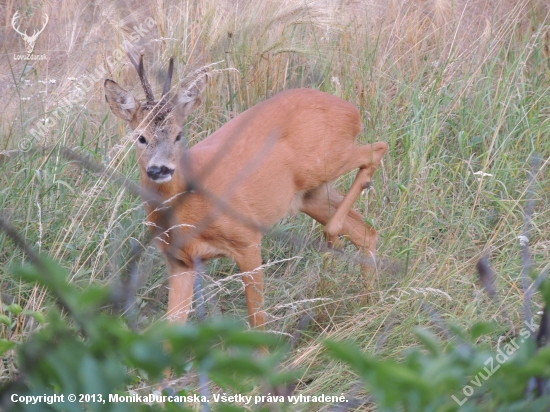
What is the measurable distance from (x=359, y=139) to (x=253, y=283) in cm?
180

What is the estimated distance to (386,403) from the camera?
29.5 inches

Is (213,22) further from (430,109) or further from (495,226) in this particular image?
(495,226)

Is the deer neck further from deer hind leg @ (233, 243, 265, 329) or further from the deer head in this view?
deer hind leg @ (233, 243, 265, 329)

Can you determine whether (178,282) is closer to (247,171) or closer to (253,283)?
(253,283)

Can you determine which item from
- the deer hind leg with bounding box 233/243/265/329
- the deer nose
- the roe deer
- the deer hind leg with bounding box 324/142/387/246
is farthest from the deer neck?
the deer hind leg with bounding box 324/142/387/246

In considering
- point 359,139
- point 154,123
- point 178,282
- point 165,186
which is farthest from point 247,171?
point 359,139

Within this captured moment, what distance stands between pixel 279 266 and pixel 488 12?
3337 millimetres

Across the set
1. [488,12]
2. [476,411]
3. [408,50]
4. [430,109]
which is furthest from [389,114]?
[476,411]

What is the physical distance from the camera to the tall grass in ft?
12.8

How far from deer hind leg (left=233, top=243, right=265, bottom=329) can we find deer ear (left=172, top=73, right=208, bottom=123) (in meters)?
0.78

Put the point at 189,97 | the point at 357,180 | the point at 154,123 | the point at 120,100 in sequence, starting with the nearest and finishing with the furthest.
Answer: the point at 154,123
the point at 120,100
the point at 189,97
the point at 357,180

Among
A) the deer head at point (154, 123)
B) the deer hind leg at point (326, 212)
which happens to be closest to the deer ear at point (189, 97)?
the deer head at point (154, 123)

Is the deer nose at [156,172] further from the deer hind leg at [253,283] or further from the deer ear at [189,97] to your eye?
the deer hind leg at [253,283]

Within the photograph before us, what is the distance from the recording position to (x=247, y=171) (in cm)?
451
